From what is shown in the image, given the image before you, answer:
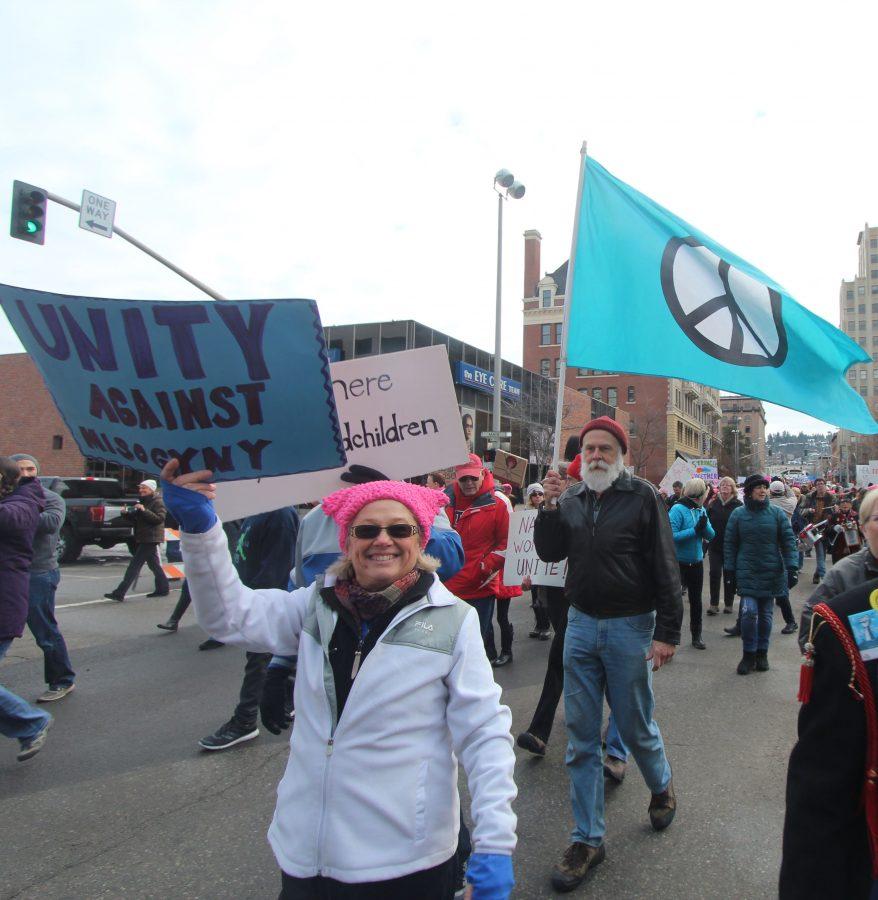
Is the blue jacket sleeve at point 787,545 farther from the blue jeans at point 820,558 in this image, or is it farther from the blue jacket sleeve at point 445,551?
the blue jeans at point 820,558

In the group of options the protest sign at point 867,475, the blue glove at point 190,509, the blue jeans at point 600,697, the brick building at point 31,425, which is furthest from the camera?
the brick building at point 31,425

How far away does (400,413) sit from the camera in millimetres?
3328

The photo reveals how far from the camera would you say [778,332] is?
4.21 metres

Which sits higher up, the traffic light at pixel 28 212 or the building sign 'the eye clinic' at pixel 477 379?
the building sign 'the eye clinic' at pixel 477 379

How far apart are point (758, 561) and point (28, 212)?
11164mm

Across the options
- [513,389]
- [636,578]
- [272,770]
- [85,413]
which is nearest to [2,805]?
[272,770]

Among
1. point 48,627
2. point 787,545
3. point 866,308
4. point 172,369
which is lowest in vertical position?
point 48,627

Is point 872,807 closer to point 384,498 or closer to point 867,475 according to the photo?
point 384,498

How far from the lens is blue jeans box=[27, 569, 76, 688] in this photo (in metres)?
5.24

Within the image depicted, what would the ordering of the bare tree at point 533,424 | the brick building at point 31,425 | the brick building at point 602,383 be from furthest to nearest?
the brick building at point 602,383 < the bare tree at point 533,424 < the brick building at point 31,425

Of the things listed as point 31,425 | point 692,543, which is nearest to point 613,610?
point 692,543

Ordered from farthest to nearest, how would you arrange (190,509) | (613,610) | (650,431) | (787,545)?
1. (650,431)
2. (787,545)
3. (613,610)
4. (190,509)

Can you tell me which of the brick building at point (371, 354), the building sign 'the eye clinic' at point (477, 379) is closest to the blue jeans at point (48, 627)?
the brick building at point (371, 354)

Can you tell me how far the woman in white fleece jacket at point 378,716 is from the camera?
5.58 feet
